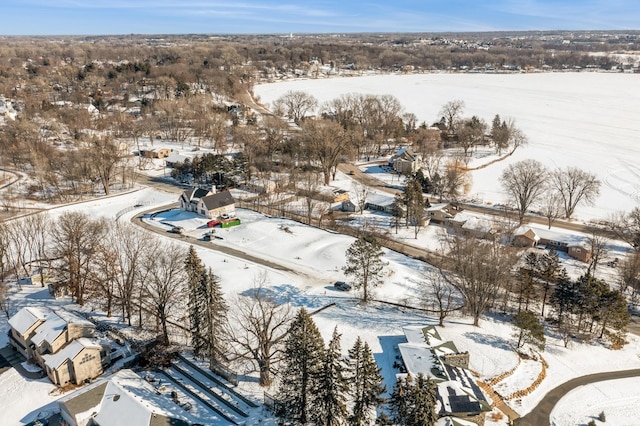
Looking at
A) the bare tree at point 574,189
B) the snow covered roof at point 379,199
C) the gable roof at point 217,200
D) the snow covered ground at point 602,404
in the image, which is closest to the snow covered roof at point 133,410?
the snow covered ground at point 602,404

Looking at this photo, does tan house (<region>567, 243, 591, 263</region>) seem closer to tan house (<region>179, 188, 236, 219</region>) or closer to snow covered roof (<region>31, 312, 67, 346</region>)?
tan house (<region>179, 188, 236, 219</region>)

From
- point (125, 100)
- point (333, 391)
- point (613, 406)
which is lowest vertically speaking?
point (613, 406)

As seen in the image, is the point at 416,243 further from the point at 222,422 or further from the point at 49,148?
the point at 49,148

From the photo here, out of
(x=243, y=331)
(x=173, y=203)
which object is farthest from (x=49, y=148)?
(x=243, y=331)

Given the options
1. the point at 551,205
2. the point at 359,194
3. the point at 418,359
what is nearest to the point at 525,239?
the point at 551,205

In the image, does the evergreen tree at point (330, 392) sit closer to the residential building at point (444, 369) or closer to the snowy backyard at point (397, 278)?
the snowy backyard at point (397, 278)

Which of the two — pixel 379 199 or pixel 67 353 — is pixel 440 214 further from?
pixel 67 353
